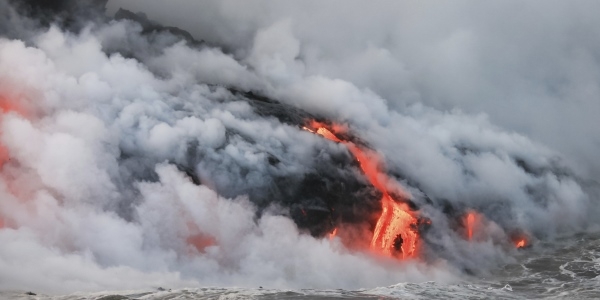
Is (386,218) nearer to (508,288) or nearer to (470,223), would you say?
(508,288)

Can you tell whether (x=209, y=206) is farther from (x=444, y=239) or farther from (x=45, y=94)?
(x=444, y=239)

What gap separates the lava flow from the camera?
59938 mm

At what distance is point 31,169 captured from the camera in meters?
46.7

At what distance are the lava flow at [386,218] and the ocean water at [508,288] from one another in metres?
7.96

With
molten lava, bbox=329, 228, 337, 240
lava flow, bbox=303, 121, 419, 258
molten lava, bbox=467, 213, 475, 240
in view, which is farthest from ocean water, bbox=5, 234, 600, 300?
molten lava, bbox=329, 228, 337, 240

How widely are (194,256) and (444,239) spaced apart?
1147 inches

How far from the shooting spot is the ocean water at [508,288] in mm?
38194

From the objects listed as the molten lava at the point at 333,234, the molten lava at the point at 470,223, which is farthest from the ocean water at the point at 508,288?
the molten lava at the point at 333,234

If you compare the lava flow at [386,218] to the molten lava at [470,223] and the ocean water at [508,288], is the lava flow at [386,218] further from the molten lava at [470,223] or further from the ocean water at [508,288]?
the molten lava at [470,223]

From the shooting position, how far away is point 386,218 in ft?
203

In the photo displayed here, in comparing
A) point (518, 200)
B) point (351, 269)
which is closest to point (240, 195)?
point (351, 269)

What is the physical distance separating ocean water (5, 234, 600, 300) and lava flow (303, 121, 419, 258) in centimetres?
796

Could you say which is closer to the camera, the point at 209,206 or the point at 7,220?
the point at 7,220

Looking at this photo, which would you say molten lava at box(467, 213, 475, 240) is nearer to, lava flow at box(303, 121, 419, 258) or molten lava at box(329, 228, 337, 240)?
lava flow at box(303, 121, 419, 258)
